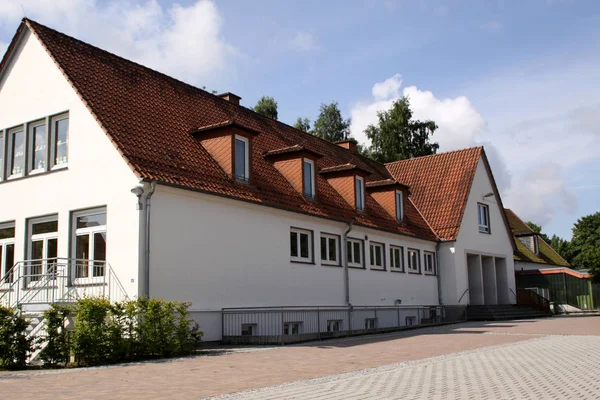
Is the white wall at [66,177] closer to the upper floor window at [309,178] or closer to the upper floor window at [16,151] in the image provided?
the upper floor window at [16,151]

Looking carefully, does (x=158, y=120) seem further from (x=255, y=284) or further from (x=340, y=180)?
(x=340, y=180)

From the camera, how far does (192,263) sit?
1705cm

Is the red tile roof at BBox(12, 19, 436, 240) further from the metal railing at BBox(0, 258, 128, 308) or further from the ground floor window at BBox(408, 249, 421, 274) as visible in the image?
the ground floor window at BBox(408, 249, 421, 274)

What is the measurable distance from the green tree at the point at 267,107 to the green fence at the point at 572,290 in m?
24.2

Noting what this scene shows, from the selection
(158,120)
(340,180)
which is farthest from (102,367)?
(340,180)

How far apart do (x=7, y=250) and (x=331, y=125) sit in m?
38.3

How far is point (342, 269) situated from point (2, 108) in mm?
12368

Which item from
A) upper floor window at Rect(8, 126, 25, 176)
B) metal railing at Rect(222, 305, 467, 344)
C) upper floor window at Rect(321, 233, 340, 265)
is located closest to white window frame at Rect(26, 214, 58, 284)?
upper floor window at Rect(8, 126, 25, 176)

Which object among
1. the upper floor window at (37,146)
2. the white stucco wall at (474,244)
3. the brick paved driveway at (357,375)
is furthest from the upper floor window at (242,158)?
the white stucco wall at (474,244)

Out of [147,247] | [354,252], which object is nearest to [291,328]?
[354,252]

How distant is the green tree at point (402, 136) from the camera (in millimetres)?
50406

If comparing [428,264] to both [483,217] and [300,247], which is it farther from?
[300,247]

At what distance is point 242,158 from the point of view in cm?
2002

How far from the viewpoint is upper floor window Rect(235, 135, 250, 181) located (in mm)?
19688
